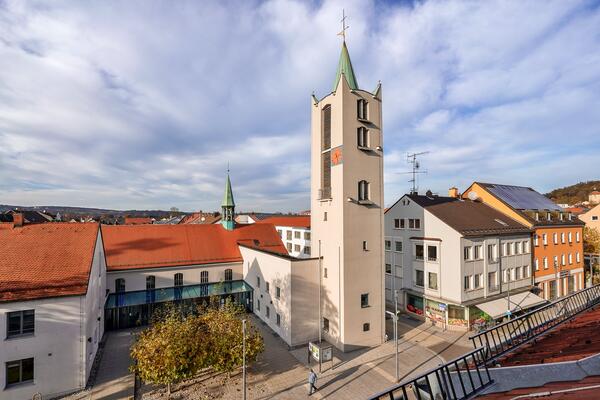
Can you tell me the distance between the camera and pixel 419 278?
29141mm

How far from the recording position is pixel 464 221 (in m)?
28.1

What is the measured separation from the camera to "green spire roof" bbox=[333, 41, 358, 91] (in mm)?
23178

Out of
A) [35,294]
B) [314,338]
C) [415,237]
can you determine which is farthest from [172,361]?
[415,237]

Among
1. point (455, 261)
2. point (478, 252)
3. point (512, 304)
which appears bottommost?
point (512, 304)

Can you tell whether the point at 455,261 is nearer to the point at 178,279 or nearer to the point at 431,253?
the point at 431,253

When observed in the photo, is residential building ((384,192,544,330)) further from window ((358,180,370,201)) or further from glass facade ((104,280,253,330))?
glass facade ((104,280,253,330))

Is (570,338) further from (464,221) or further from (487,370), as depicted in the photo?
(464,221)

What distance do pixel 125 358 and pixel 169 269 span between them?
9.89 m

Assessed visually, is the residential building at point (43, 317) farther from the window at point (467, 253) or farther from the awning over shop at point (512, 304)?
the awning over shop at point (512, 304)

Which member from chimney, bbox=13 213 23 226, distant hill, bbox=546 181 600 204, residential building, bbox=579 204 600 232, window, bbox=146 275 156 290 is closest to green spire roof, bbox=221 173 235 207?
window, bbox=146 275 156 290

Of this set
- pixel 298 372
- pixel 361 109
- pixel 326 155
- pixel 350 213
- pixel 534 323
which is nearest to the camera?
pixel 534 323

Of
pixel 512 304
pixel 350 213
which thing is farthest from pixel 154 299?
pixel 512 304

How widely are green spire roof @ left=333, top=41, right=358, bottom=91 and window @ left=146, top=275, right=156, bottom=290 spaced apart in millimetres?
24731

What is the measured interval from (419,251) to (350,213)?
1133 centimetres
